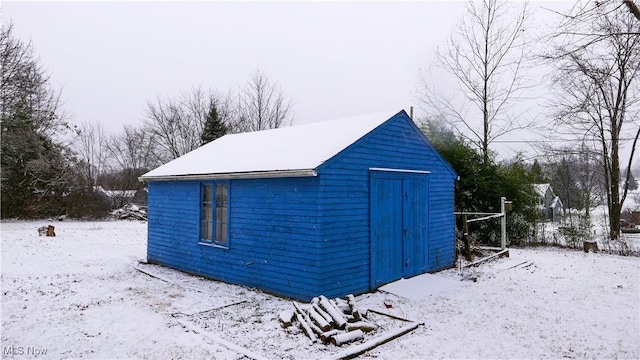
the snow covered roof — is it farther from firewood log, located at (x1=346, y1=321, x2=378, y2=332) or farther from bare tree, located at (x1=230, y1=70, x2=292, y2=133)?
bare tree, located at (x1=230, y1=70, x2=292, y2=133)

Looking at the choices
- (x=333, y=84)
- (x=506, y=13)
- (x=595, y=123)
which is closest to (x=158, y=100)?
(x=333, y=84)

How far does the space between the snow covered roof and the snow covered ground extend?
8.21 feet

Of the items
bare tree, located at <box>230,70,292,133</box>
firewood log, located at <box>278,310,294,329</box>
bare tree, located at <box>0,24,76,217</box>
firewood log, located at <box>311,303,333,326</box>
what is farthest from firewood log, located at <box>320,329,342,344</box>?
bare tree, located at <box>230,70,292,133</box>

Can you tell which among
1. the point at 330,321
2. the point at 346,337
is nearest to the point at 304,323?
the point at 330,321

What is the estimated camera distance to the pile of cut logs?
525 cm

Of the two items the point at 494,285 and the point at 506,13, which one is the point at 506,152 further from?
the point at 494,285

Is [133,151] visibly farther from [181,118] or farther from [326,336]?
[326,336]

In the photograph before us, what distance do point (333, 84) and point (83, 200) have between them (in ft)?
64.1

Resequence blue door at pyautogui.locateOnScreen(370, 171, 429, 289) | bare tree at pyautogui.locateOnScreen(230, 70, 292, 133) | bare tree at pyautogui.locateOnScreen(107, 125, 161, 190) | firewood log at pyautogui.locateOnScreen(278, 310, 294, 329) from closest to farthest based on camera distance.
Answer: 1. firewood log at pyautogui.locateOnScreen(278, 310, 294, 329)
2. blue door at pyautogui.locateOnScreen(370, 171, 429, 289)
3. bare tree at pyautogui.locateOnScreen(230, 70, 292, 133)
4. bare tree at pyautogui.locateOnScreen(107, 125, 161, 190)

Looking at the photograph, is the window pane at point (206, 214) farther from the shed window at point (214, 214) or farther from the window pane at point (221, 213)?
the window pane at point (221, 213)

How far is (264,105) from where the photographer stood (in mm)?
35094

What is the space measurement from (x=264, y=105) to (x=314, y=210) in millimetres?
29700

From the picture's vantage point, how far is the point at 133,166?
3609cm

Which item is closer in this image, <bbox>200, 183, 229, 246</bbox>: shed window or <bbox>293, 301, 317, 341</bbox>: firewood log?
<bbox>293, 301, 317, 341</bbox>: firewood log
